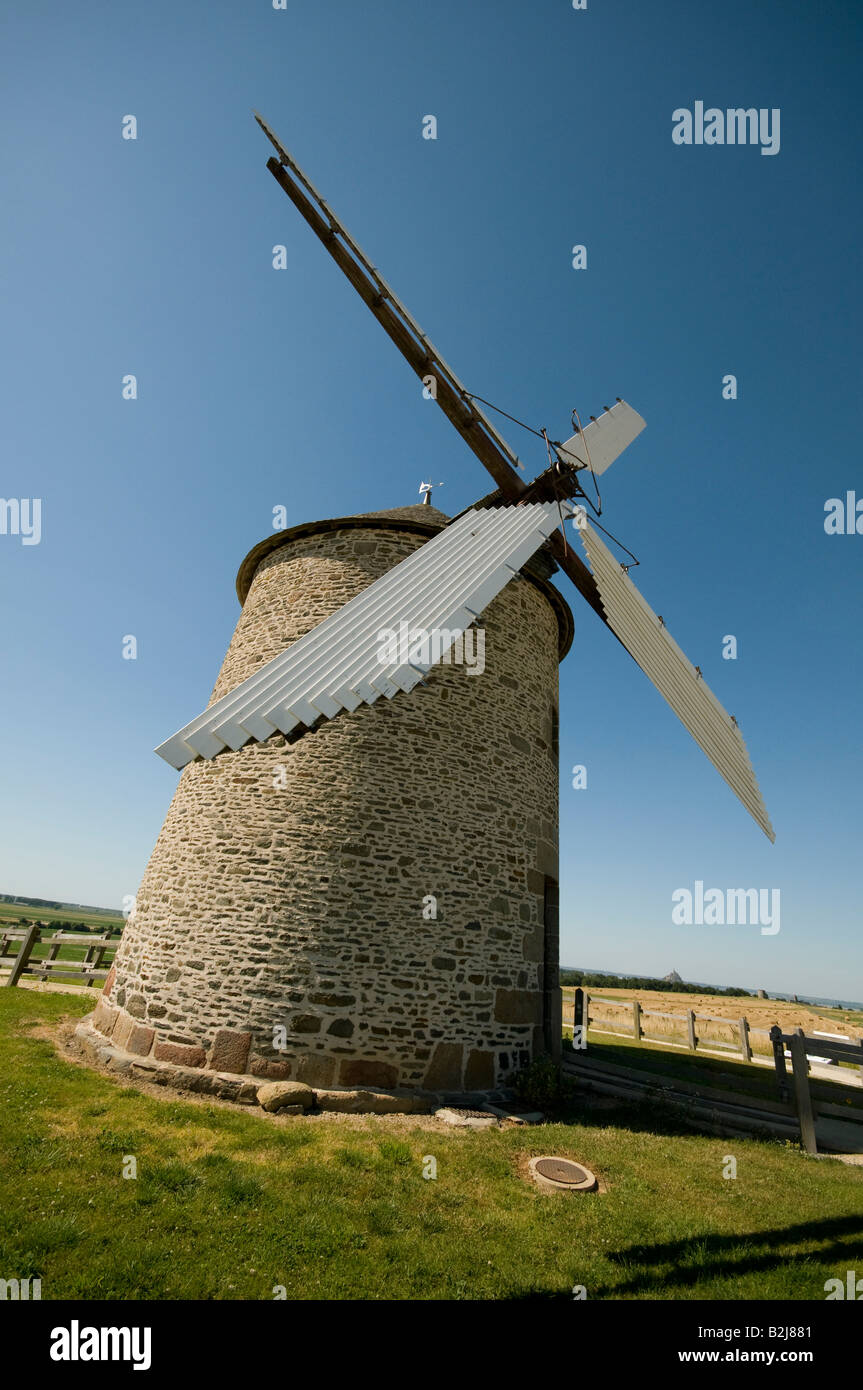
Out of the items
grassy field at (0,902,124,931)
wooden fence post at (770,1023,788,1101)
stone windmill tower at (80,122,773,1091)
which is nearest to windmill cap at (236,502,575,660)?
stone windmill tower at (80,122,773,1091)

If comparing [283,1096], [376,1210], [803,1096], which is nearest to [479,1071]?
[283,1096]

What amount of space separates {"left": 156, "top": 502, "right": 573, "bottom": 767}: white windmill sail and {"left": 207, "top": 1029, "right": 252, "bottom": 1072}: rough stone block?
18.7 feet

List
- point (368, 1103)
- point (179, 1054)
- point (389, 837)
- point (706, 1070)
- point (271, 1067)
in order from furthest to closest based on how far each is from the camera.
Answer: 1. point (706, 1070)
2. point (389, 837)
3. point (179, 1054)
4. point (271, 1067)
5. point (368, 1103)

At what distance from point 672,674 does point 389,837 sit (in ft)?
18.6

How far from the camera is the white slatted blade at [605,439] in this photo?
1089 centimetres

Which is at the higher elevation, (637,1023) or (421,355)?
(421,355)

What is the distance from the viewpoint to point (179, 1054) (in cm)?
759

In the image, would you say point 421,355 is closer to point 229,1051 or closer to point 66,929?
point 229,1051

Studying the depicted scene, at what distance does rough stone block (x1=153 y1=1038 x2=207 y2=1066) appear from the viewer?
24.6 ft

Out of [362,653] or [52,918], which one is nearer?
[362,653]

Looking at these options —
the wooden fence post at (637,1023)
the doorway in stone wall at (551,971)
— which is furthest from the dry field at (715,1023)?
the doorway in stone wall at (551,971)

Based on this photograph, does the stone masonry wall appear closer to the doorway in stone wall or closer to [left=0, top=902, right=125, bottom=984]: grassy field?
the doorway in stone wall
